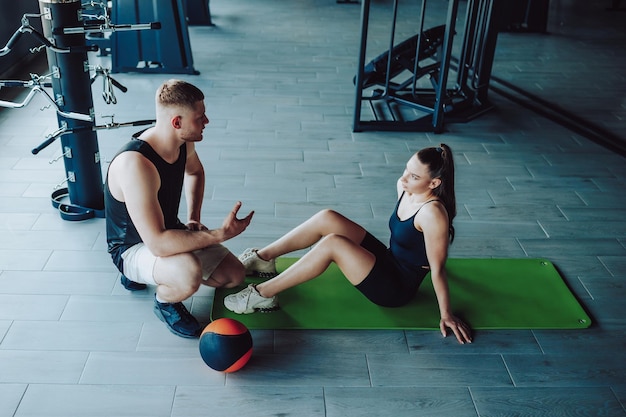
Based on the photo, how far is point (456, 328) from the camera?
240 cm

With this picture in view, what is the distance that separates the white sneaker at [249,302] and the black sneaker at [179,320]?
17 cm

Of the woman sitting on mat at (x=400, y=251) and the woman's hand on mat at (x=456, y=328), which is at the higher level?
the woman sitting on mat at (x=400, y=251)

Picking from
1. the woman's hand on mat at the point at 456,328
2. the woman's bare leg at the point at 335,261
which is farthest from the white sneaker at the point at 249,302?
the woman's hand on mat at the point at 456,328

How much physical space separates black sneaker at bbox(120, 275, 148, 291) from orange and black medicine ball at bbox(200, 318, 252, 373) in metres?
0.56

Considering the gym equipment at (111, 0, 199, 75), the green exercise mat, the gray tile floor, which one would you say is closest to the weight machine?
the gray tile floor

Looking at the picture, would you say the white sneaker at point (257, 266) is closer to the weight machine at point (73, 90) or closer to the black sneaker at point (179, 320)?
the black sneaker at point (179, 320)

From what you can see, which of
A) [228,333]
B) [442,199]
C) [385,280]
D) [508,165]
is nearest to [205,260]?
[228,333]

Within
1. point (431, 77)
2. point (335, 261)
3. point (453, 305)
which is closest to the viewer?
point (335, 261)

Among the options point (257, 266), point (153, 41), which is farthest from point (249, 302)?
point (153, 41)

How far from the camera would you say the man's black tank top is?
7.22 feet

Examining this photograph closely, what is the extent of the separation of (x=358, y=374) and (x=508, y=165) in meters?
2.29

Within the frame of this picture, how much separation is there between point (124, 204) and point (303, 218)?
3.88ft

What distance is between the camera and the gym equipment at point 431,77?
4.34 meters

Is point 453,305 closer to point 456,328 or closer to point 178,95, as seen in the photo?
point 456,328
